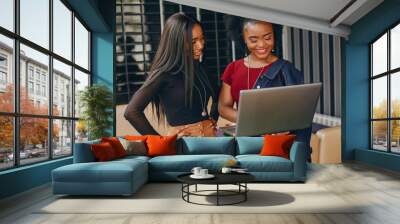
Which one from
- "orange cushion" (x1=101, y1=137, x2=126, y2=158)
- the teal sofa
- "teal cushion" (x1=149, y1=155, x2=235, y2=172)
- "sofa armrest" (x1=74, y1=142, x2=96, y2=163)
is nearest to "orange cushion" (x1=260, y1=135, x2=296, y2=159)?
the teal sofa

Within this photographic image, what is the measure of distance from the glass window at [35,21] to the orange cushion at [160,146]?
234 cm

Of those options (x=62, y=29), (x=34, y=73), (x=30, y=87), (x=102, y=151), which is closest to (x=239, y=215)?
(x=102, y=151)

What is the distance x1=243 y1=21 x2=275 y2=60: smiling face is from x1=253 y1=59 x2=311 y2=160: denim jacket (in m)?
0.37

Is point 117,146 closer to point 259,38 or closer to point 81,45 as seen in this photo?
point 81,45

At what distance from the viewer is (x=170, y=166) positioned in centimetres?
577

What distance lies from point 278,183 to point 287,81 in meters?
3.21

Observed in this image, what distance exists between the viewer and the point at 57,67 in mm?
6496

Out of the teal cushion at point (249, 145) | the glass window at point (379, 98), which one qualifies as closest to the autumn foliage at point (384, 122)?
the glass window at point (379, 98)

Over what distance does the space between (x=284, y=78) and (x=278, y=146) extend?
2565mm

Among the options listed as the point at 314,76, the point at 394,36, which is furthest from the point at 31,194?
the point at 394,36

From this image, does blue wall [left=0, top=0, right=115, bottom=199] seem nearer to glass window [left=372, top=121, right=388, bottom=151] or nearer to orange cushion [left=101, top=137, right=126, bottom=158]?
orange cushion [left=101, top=137, right=126, bottom=158]

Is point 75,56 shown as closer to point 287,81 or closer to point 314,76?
point 287,81

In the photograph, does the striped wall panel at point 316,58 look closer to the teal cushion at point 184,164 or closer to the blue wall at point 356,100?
the blue wall at point 356,100

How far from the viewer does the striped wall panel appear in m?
8.36
